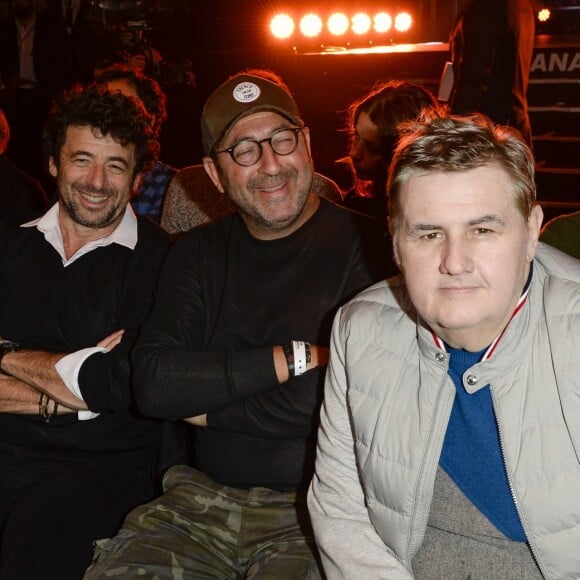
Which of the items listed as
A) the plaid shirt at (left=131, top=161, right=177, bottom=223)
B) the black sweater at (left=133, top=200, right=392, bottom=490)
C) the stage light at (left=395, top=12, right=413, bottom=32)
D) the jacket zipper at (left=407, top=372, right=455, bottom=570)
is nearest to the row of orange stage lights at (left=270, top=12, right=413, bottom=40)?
the stage light at (left=395, top=12, right=413, bottom=32)

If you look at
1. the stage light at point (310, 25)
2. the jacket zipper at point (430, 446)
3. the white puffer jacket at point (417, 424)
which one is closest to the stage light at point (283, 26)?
the stage light at point (310, 25)

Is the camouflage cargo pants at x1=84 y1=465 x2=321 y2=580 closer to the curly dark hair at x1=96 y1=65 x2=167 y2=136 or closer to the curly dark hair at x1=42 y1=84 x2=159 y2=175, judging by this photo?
the curly dark hair at x1=42 y1=84 x2=159 y2=175

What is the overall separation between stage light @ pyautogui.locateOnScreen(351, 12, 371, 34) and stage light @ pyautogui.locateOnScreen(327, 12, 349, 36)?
0.08 m

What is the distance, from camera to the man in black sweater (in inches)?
92.2

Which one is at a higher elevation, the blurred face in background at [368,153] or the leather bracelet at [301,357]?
the blurred face in background at [368,153]

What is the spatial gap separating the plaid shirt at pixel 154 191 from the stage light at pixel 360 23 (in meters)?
3.82

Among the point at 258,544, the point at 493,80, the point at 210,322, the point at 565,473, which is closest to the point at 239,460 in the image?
the point at 258,544

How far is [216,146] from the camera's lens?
2418 mm

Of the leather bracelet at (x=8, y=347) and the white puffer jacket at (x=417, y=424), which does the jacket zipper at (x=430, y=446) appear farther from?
the leather bracelet at (x=8, y=347)

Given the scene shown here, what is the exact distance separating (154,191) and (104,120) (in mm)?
1220

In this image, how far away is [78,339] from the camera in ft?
8.36

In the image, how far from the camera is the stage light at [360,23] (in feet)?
23.5

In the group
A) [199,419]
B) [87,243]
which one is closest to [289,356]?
[199,419]

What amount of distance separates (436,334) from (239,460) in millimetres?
810
